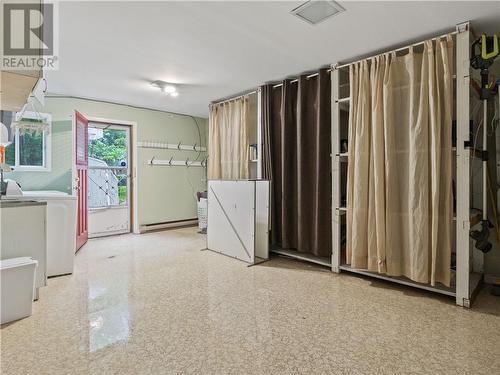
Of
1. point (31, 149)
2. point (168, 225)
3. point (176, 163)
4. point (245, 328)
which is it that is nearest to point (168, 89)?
point (176, 163)

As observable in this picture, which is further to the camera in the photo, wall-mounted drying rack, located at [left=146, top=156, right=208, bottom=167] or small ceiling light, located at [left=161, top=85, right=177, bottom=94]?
wall-mounted drying rack, located at [left=146, top=156, right=208, bottom=167]

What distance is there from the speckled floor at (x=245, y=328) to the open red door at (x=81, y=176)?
4.35 feet

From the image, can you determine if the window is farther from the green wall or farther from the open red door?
the open red door

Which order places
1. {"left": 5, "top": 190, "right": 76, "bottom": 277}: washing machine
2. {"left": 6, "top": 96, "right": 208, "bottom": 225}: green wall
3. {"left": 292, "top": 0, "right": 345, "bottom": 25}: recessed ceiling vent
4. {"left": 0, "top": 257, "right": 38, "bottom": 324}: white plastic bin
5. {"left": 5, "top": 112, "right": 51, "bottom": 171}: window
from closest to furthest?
{"left": 0, "top": 257, "right": 38, "bottom": 324}: white plastic bin < {"left": 292, "top": 0, "right": 345, "bottom": 25}: recessed ceiling vent < {"left": 5, "top": 190, "right": 76, "bottom": 277}: washing machine < {"left": 5, "top": 112, "right": 51, "bottom": 171}: window < {"left": 6, "top": 96, "right": 208, "bottom": 225}: green wall

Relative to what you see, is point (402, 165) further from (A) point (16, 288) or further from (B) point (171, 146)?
(B) point (171, 146)

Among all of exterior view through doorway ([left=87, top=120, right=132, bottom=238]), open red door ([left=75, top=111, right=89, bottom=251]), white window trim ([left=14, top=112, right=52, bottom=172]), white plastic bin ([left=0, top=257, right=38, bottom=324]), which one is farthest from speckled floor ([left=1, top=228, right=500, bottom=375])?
exterior view through doorway ([left=87, top=120, right=132, bottom=238])

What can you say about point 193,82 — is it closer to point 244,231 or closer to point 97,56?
point 97,56

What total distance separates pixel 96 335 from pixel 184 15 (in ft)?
7.93

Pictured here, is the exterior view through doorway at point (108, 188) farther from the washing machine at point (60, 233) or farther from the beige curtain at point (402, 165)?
the beige curtain at point (402, 165)

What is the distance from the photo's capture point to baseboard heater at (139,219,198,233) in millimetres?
5277

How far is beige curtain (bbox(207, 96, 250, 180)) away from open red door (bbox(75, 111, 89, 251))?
6.49 feet

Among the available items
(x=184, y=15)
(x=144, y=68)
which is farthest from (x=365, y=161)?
(x=144, y=68)

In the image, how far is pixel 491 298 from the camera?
Answer: 2402 millimetres

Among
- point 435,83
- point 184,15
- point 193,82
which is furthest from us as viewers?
point 193,82
